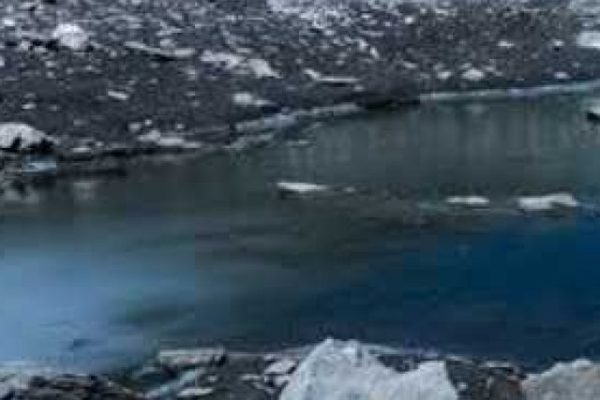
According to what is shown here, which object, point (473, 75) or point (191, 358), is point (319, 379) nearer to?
point (191, 358)

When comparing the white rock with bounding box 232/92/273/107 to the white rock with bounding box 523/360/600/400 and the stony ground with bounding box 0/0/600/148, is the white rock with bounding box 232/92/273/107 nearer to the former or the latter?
the stony ground with bounding box 0/0/600/148

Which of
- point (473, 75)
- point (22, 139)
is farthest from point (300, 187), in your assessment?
point (473, 75)

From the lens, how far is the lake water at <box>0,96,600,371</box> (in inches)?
576

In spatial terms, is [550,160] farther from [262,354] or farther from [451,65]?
[262,354]

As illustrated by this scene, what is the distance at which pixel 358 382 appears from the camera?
9.59 meters

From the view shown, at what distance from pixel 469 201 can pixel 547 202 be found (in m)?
1.14

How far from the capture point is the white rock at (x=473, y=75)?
3222 cm

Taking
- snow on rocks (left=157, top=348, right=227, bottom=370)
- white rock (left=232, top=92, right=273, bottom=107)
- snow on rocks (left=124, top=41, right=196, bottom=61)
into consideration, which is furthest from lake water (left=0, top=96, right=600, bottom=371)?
snow on rocks (left=124, top=41, right=196, bottom=61)

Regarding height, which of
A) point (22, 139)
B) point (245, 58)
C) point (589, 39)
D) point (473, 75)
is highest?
point (22, 139)

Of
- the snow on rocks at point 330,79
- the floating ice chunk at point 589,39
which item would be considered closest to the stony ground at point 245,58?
the snow on rocks at point 330,79

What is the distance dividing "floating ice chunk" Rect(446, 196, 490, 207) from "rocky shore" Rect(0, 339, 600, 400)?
7123mm

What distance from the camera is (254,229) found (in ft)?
63.3

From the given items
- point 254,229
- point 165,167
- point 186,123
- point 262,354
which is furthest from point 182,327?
point 186,123

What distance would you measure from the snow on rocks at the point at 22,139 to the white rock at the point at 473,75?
37.2ft
